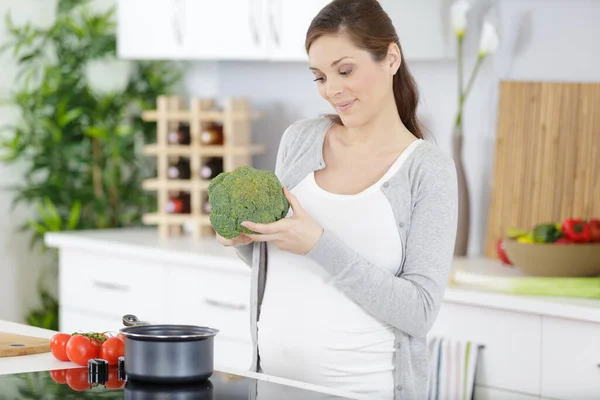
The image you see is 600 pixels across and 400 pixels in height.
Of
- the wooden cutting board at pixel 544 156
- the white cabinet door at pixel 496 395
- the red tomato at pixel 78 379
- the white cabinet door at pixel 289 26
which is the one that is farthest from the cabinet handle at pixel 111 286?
the red tomato at pixel 78 379

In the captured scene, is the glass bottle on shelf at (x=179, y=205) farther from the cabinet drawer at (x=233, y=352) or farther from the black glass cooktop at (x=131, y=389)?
the black glass cooktop at (x=131, y=389)

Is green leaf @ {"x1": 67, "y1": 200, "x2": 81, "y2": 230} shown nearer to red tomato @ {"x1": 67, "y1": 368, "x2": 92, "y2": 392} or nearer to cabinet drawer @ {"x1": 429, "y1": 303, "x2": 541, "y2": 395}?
cabinet drawer @ {"x1": 429, "y1": 303, "x2": 541, "y2": 395}

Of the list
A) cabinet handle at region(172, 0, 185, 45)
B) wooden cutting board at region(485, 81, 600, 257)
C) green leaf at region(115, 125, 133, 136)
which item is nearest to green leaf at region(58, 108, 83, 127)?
→ green leaf at region(115, 125, 133, 136)

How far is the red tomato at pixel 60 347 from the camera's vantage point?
1.88 m

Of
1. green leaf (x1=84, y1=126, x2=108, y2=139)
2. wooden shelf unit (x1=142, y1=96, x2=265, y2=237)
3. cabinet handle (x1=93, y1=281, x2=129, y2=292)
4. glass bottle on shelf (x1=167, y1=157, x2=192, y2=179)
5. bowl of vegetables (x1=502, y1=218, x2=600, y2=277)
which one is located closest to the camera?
bowl of vegetables (x1=502, y1=218, x2=600, y2=277)

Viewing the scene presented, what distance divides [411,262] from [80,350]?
632 millimetres

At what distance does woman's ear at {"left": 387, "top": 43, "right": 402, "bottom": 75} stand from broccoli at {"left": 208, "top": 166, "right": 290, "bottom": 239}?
0.32 m

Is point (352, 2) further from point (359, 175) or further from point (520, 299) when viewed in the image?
point (520, 299)

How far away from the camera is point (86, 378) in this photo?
68.5 inches

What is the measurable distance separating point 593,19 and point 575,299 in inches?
38.2

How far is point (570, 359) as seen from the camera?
99.9 inches

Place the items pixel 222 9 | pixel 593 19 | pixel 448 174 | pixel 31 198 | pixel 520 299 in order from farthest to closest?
pixel 31 198 < pixel 222 9 < pixel 593 19 < pixel 520 299 < pixel 448 174

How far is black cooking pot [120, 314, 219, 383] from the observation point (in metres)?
1.59

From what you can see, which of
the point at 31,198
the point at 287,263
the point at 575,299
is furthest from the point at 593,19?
the point at 31,198
